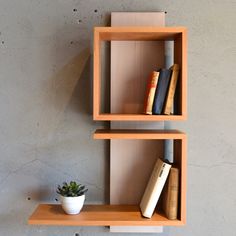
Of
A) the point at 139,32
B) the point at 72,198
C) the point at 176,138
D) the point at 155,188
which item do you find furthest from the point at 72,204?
the point at 139,32

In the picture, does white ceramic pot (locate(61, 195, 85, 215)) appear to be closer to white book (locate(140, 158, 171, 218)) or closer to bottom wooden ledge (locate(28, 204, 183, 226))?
bottom wooden ledge (locate(28, 204, 183, 226))

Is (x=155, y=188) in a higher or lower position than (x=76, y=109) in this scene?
lower

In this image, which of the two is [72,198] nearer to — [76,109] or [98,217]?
[98,217]

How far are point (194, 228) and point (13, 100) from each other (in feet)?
3.28

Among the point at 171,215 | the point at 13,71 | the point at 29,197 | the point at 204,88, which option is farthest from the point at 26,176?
the point at 204,88

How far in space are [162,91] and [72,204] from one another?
574 mm

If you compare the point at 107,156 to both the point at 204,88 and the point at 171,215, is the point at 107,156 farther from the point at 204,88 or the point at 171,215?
the point at 204,88

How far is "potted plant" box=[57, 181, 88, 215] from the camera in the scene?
46.8 inches

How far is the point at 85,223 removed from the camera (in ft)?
3.80

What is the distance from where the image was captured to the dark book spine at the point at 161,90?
1.15 metres

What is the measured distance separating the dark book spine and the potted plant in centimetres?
45

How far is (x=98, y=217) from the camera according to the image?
3.92 feet

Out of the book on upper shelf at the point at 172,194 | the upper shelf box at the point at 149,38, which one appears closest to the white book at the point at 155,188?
the book on upper shelf at the point at 172,194

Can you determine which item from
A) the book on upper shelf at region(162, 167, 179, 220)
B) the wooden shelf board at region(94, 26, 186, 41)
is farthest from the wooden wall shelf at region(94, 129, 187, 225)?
the wooden shelf board at region(94, 26, 186, 41)
